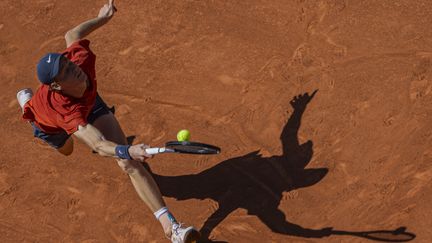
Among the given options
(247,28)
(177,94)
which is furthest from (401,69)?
(177,94)

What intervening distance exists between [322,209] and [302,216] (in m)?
0.23

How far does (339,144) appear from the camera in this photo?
730 cm

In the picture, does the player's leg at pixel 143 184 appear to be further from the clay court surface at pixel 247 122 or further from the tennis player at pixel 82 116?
the clay court surface at pixel 247 122

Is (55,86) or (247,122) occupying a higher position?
(55,86)

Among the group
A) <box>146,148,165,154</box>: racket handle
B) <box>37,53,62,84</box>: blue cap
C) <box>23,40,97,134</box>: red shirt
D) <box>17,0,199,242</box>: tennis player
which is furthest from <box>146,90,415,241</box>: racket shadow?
<box>37,53,62,84</box>: blue cap

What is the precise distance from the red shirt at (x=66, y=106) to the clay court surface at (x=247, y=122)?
1.24 metres

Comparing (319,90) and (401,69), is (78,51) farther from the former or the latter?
(401,69)

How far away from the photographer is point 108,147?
6020 millimetres

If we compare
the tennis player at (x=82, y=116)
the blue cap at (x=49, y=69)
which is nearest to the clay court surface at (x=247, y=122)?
the tennis player at (x=82, y=116)

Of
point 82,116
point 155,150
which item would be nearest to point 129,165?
point 82,116

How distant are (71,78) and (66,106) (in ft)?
1.04

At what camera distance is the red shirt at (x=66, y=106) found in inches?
245

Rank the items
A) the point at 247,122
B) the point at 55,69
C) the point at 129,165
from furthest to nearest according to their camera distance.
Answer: the point at 247,122 < the point at 129,165 < the point at 55,69

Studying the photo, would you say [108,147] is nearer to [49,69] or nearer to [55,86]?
[55,86]
